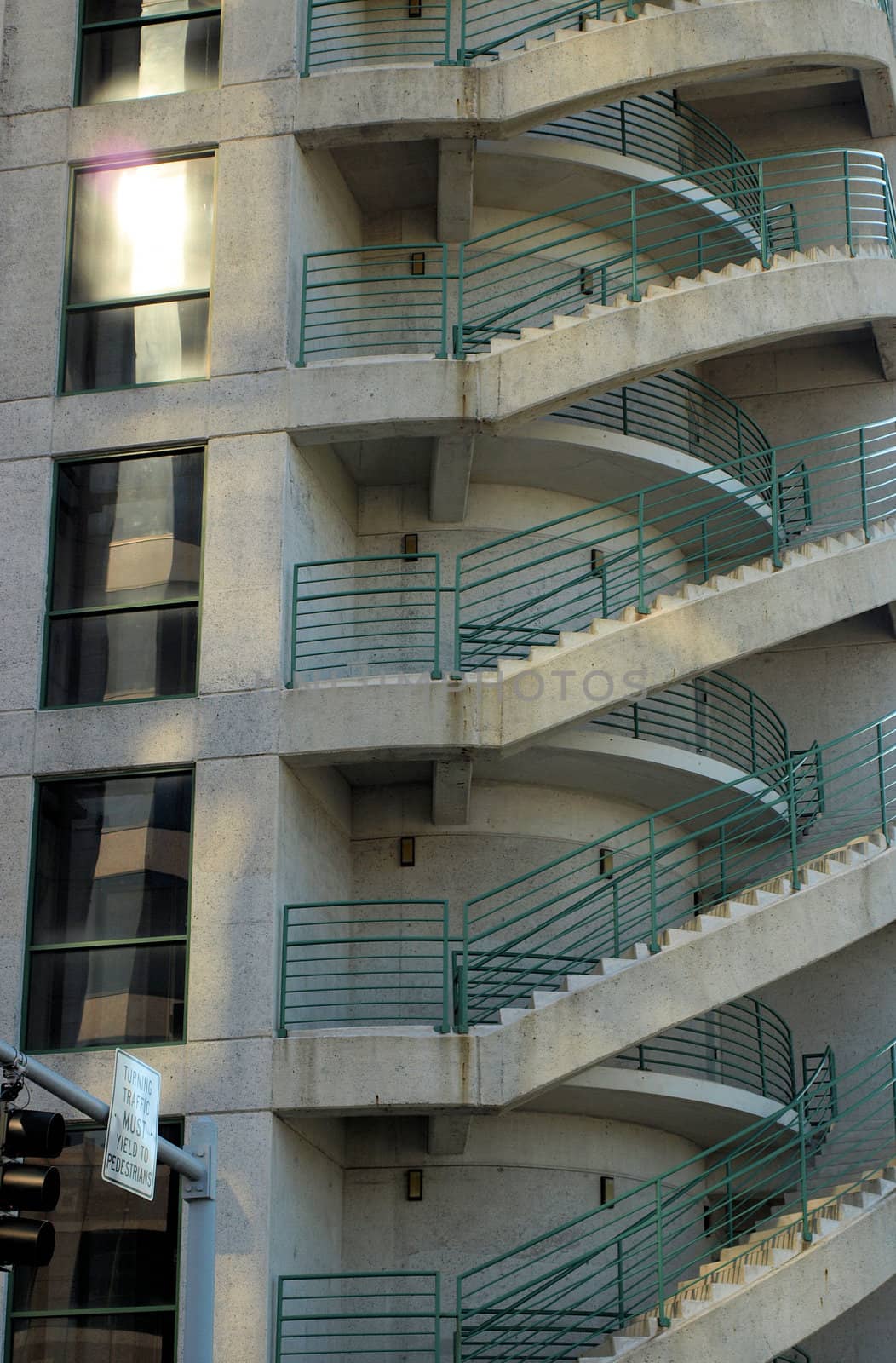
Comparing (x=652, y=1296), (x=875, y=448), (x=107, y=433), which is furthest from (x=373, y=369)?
(x=652, y=1296)

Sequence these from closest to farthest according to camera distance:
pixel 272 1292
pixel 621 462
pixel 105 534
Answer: pixel 272 1292 < pixel 105 534 < pixel 621 462

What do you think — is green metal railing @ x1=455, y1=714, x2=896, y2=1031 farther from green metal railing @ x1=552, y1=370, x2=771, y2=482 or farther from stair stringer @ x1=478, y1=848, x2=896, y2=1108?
green metal railing @ x1=552, y1=370, x2=771, y2=482

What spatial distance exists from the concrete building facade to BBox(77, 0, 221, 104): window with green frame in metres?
0.07

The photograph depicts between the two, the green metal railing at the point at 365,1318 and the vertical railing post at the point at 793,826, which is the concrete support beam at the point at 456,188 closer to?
the vertical railing post at the point at 793,826

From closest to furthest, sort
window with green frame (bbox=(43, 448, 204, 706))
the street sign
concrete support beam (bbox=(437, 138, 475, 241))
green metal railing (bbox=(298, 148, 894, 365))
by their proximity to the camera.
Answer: the street sign, window with green frame (bbox=(43, 448, 204, 706)), green metal railing (bbox=(298, 148, 894, 365)), concrete support beam (bbox=(437, 138, 475, 241))

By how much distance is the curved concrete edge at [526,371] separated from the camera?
20625 mm

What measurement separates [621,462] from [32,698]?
716 centimetres

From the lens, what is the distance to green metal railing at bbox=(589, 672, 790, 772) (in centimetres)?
2186

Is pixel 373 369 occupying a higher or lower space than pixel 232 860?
higher

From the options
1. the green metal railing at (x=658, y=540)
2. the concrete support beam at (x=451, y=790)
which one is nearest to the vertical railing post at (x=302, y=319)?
the green metal railing at (x=658, y=540)

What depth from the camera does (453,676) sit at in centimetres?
1953

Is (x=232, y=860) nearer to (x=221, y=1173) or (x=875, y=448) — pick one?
(x=221, y=1173)

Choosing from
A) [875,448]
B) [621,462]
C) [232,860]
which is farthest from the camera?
[875,448]

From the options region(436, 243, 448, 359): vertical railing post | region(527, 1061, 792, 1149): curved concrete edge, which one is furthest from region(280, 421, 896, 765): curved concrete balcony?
region(527, 1061, 792, 1149): curved concrete edge
